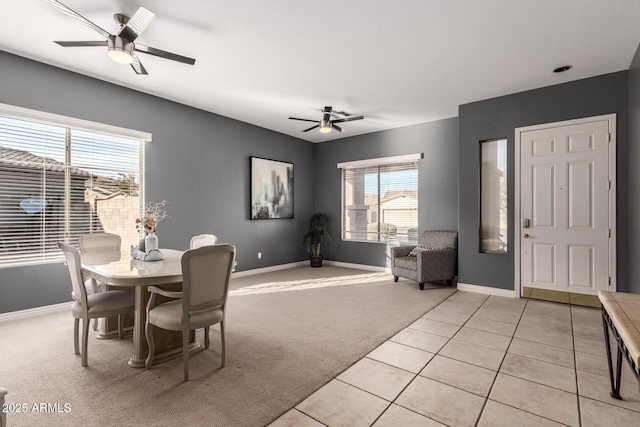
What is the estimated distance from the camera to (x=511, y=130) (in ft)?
14.4

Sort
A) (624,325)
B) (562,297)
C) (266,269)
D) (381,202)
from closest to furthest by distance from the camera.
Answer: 1. (624,325)
2. (562,297)
3. (266,269)
4. (381,202)

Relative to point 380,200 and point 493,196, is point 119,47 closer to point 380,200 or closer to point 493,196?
point 493,196

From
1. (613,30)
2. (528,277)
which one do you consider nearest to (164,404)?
(528,277)

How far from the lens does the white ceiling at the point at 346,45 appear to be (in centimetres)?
260

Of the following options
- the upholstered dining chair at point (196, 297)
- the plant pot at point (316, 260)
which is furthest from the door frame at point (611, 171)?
the upholstered dining chair at point (196, 297)

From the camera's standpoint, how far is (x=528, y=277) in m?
4.28

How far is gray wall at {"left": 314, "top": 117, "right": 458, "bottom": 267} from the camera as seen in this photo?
5578 mm

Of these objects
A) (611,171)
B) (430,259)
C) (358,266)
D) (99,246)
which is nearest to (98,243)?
(99,246)

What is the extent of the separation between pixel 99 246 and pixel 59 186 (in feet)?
3.74

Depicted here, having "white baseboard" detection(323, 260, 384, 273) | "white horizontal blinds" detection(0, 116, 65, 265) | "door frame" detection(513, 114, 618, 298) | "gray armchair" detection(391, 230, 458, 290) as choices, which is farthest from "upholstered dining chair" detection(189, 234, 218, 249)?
"door frame" detection(513, 114, 618, 298)

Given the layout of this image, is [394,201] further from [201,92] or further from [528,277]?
[201,92]

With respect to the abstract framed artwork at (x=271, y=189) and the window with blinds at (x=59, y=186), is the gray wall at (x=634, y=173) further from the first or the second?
the window with blinds at (x=59, y=186)

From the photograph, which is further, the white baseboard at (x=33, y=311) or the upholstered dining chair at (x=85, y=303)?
the white baseboard at (x=33, y=311)

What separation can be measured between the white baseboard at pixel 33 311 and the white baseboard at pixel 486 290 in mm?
5468
